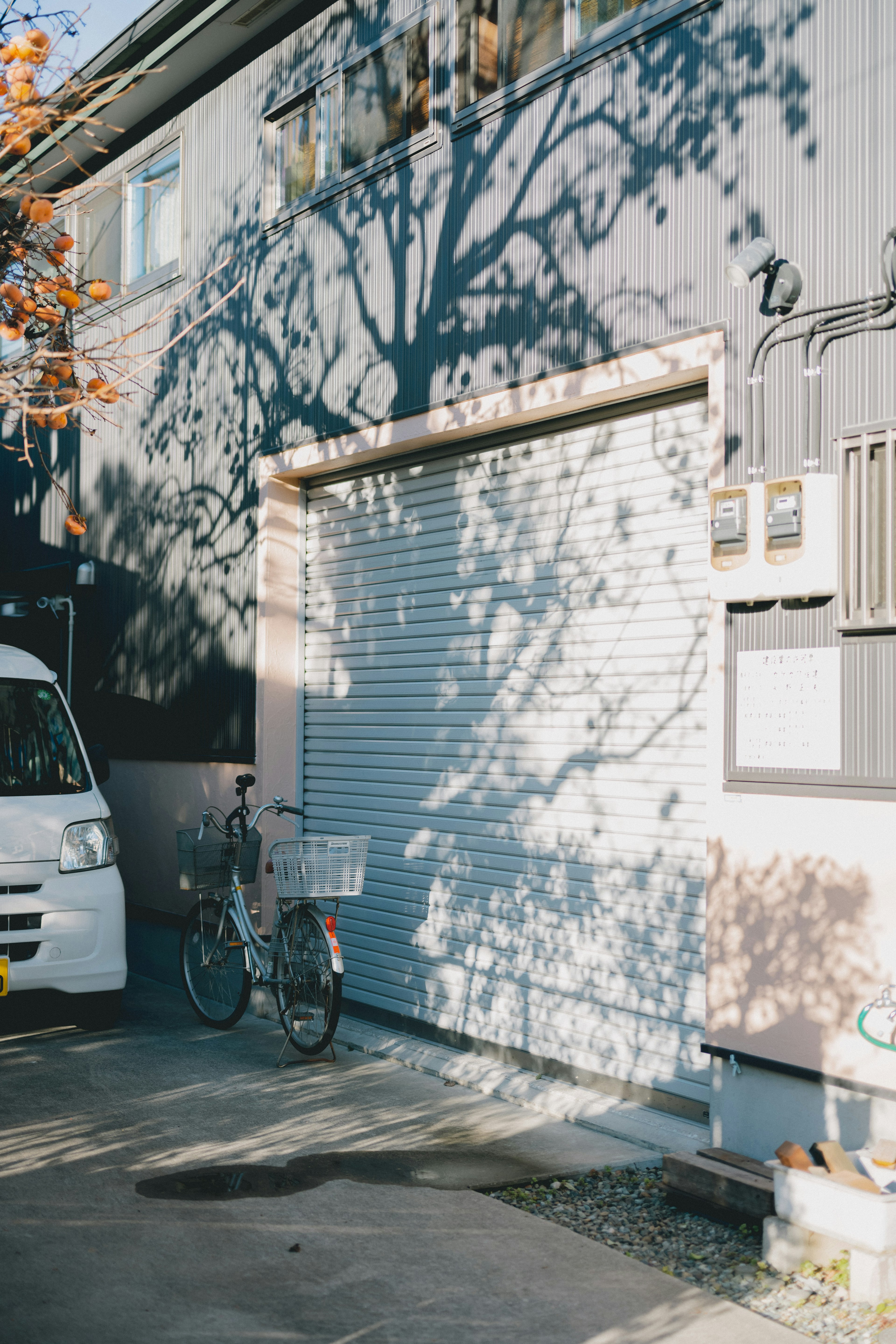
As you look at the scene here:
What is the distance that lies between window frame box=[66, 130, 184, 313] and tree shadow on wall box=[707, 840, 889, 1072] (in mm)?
7169

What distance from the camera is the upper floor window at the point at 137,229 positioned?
1079 centimetres

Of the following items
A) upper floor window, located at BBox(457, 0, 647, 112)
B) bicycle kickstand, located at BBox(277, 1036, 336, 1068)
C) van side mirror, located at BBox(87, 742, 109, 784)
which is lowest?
bicycle kickstand, located at BBox(277, 1036, 336, 1068)

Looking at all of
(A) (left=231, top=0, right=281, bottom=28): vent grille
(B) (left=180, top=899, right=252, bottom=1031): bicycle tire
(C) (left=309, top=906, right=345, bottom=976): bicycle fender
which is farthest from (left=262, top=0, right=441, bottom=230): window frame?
(B) (left=180, top=899, right=252, bottom=1031): bicycle tire

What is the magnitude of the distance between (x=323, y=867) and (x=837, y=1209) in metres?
3.37

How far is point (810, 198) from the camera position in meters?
5.24

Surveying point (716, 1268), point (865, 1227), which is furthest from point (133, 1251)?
point (865, 1227)

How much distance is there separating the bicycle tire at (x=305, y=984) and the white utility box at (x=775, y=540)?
300cm

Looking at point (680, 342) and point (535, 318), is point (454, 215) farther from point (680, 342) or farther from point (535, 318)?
point (680, 342)

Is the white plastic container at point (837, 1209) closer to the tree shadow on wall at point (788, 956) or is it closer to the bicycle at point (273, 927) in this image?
the tree shadow on wall at point (788, 956)

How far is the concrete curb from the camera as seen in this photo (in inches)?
225

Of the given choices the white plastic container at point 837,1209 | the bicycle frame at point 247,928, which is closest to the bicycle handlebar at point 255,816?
the bicycle frame at point 247,928

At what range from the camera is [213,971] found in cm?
796

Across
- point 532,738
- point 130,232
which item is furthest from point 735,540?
point 130,232

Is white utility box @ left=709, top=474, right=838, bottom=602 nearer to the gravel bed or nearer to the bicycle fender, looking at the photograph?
the gravel bed
